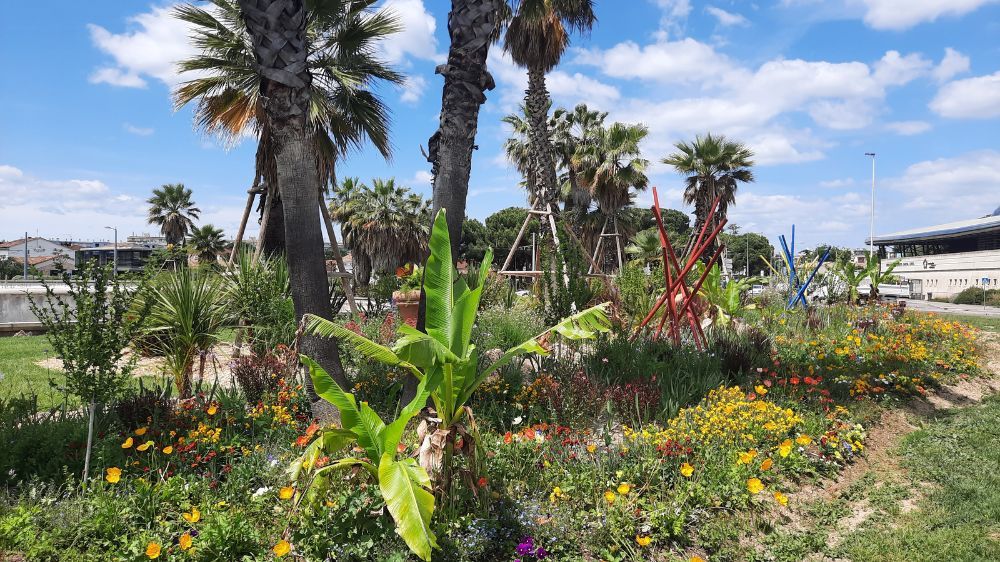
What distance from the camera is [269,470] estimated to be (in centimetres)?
405

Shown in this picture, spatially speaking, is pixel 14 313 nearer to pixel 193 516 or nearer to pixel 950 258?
pixel 193 516

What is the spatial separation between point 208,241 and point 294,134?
119ft

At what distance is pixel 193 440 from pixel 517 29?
15.6 m

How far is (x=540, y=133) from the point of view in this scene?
58.1 feet

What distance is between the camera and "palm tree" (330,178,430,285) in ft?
98.2

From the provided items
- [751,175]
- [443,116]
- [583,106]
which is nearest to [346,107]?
[443,116]

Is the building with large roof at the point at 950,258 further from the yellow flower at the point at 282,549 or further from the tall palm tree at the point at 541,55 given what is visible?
the yellow flower at the point at 282,549

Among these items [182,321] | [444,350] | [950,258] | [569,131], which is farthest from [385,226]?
[950,258]

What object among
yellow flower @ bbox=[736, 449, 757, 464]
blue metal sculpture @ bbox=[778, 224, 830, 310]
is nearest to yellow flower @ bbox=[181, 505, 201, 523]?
yellow flower @ bbox=[736, 449, 757, 464]

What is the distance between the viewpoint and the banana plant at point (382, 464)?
2797 mm

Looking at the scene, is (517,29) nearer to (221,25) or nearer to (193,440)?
(221,25)

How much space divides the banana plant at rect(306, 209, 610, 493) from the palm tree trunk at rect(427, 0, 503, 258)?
112 centimetres

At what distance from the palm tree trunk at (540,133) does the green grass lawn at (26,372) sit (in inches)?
494

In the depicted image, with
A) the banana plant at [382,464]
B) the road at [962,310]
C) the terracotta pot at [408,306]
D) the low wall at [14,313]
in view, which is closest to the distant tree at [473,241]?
the road at [962,310]
